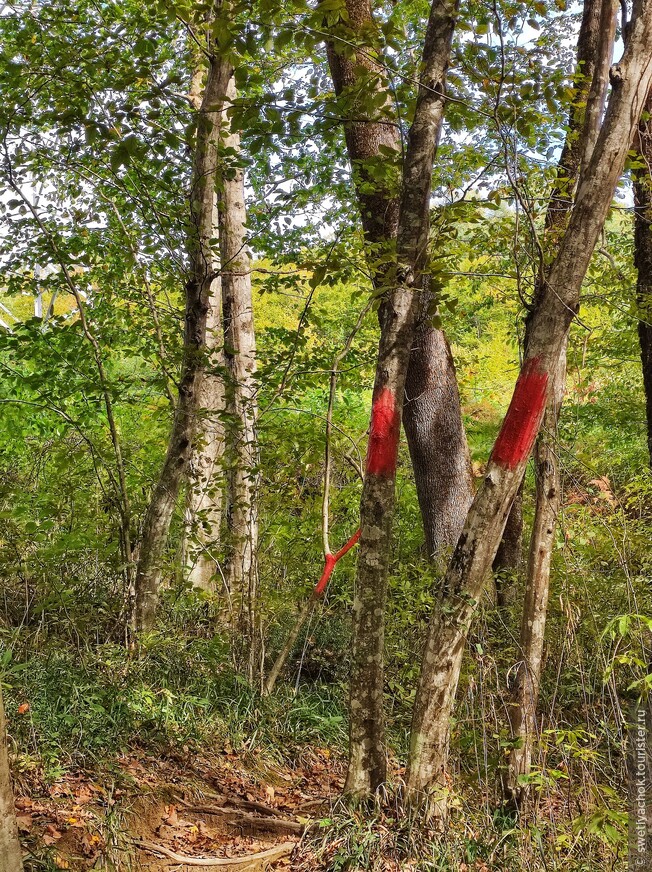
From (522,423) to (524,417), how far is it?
29mm

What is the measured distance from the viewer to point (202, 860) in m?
3.00

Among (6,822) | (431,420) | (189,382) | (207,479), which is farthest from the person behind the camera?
(207,479)

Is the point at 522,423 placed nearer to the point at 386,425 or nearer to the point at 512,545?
the point at 386,425

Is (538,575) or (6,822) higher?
(538,575)

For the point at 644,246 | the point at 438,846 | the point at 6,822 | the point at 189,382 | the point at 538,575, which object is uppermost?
the point at 644,246

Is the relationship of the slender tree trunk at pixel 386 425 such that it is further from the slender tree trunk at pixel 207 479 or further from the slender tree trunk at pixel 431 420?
the slender tree trunk at pixel 431 420

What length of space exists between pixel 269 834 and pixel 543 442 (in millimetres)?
2400

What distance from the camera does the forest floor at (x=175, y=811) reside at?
278cm

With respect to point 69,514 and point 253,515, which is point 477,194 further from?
point 69,514

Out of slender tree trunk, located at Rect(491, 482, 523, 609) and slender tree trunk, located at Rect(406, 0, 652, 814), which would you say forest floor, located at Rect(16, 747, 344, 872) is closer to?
slender tree trunk, located at Rect(406, 0, 652, 814)

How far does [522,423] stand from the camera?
9.63ft

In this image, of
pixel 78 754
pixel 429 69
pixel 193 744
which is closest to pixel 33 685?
pixel 78 754

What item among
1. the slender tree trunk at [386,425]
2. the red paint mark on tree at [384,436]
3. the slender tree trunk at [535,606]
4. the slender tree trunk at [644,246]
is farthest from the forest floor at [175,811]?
the slender tree trunk at [644,246]

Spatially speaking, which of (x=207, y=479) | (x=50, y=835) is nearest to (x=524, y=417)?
(x=50, y=835)
